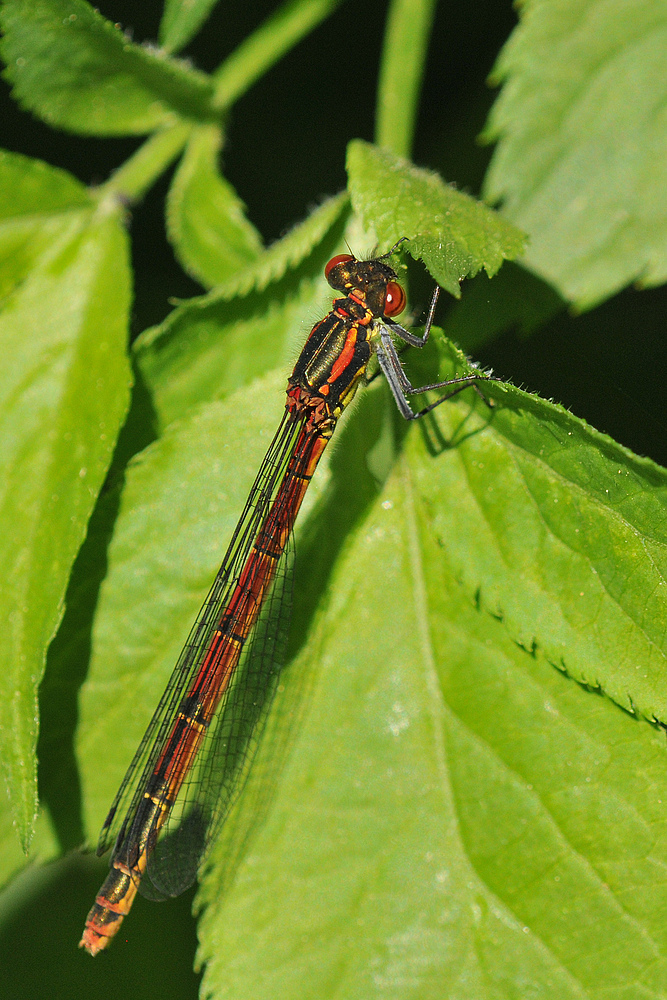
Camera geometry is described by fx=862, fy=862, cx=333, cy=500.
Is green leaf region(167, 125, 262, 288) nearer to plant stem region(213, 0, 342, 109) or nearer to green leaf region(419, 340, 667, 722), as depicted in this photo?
plant stem region(213, 0, 342, 109)

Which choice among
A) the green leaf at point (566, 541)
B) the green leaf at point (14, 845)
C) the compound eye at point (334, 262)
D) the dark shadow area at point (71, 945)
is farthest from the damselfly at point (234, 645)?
the dark shadow area at point (71, 945)

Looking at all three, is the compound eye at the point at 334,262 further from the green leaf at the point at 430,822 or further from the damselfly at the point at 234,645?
the green leaf at the point at 430,822

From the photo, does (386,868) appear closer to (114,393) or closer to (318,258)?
(114,393)

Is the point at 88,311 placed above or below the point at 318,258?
above

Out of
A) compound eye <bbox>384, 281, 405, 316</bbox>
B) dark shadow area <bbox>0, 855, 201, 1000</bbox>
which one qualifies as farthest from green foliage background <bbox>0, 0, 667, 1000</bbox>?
dark shadow area <bbox>0, 855, 201, 1000</bbox>

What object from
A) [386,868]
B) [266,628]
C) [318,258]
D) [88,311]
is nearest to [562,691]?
[386,868]

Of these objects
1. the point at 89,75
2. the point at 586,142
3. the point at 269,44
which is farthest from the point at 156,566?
the point at 269,44

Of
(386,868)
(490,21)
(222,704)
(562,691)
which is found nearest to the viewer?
(562,691)
